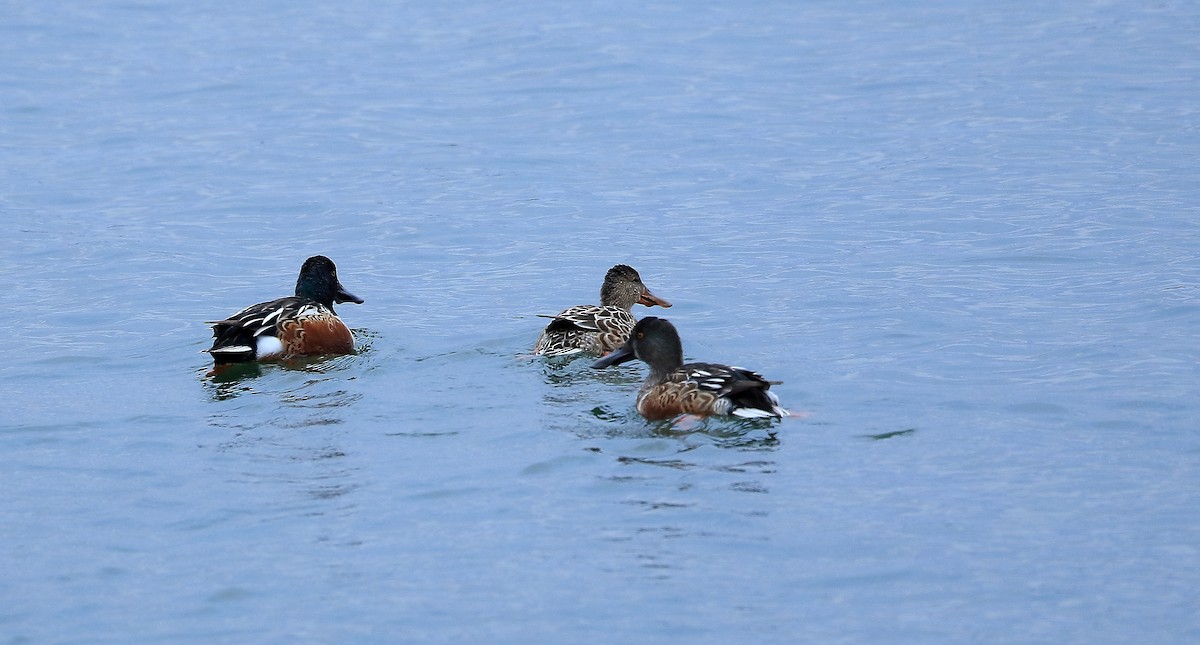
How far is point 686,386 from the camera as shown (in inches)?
432

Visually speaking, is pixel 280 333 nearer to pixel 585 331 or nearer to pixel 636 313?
pixel 585 331

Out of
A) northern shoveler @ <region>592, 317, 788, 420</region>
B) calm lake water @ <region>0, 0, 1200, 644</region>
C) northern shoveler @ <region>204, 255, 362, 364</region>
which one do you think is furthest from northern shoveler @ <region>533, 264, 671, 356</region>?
northern shoveler @ <region>204, 255, 362, 364</region>

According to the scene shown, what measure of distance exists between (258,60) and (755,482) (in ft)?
68.8

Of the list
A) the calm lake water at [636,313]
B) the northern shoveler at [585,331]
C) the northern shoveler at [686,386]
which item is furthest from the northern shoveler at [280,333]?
the northern shoveler at [686,386]

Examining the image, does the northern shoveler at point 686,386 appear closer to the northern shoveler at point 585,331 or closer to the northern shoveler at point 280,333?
the northern shoveler at point 585,331

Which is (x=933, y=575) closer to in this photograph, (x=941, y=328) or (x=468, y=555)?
(x=468, y=555)

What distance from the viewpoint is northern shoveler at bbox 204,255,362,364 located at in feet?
42.4

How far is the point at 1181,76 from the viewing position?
24.4 m

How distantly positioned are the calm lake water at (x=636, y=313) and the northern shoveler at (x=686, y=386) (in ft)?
0.77

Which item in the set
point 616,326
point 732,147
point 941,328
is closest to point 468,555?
point 616,326

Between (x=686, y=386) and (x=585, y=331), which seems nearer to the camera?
(x=686, y=386)

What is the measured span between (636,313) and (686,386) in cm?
489

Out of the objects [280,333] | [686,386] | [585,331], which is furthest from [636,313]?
[686,386]

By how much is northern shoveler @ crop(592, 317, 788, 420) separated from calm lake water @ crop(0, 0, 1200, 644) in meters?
0.23
